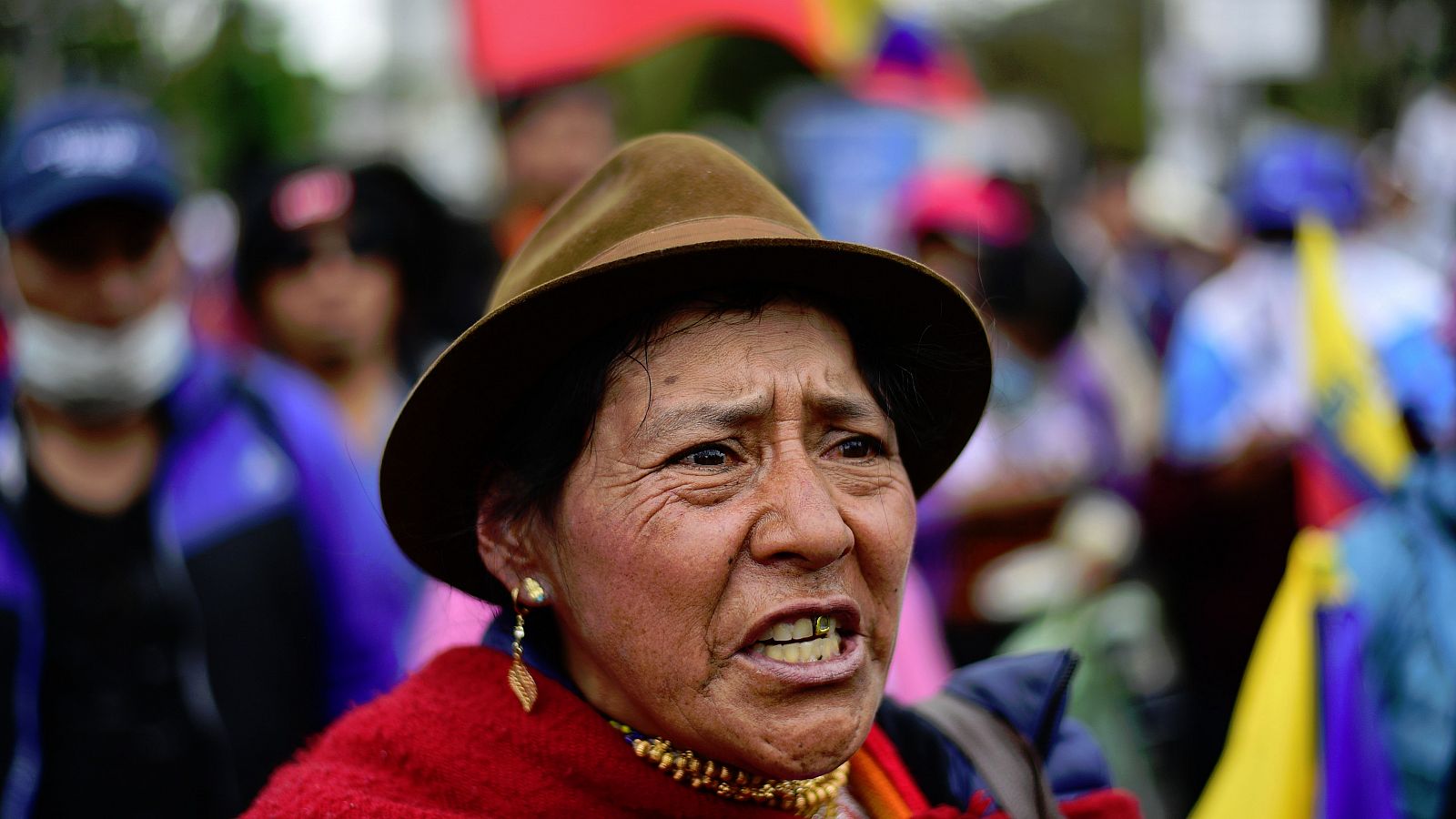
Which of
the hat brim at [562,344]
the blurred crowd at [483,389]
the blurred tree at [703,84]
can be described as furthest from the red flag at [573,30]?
the blurred tree at [703,84]

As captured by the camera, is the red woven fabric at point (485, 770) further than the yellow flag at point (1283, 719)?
No

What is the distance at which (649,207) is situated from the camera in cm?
194

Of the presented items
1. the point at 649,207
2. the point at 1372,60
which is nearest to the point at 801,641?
the point at 649,207

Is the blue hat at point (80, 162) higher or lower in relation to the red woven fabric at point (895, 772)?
higher

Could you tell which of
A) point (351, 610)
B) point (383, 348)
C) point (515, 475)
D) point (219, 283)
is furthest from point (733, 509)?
point (219, 283)

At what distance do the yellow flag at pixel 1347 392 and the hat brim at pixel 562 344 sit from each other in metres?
1.58

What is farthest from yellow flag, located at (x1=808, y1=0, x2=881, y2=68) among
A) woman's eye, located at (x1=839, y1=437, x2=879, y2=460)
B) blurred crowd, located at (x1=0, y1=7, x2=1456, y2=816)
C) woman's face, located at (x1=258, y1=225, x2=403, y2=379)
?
woman's eye, located at (x1=839, y1=437, x2=879, y2=460)

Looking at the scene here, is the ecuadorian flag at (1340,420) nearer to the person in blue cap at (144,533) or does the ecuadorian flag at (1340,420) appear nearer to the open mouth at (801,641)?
the open mouth at (801,641)

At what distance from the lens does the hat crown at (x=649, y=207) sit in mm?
1900

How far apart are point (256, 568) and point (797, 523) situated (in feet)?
6.61

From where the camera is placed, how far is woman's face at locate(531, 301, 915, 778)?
5.89 ft

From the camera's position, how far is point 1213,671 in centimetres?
529

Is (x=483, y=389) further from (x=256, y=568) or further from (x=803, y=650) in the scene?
(x=256, y=568)

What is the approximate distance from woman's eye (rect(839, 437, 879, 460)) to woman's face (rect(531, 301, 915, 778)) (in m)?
0.01
